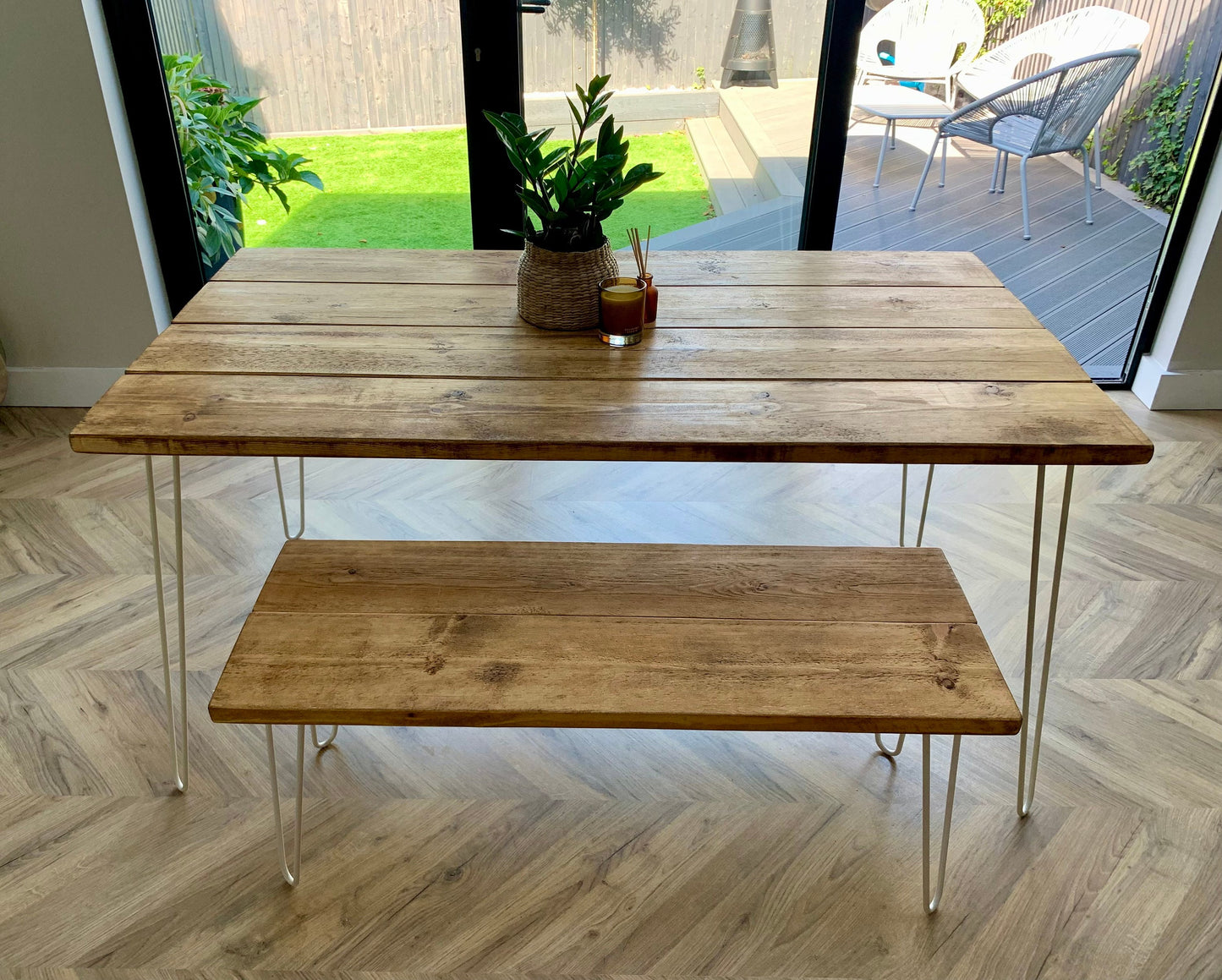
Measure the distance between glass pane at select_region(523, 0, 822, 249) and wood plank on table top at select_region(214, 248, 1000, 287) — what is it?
1.11 m

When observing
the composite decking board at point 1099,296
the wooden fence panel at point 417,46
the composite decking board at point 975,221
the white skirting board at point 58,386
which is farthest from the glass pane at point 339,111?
the composite decking board at point 1099,296

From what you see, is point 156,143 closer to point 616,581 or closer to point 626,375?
point 626,375

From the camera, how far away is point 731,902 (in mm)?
1858

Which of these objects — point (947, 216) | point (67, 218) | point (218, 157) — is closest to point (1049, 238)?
point (947, 216)

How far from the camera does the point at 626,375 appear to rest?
70.9 inches

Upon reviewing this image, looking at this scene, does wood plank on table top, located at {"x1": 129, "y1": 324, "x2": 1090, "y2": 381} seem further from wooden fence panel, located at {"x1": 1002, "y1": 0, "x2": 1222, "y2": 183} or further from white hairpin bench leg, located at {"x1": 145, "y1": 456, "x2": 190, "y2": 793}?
wooden fence panel, located at {"x1": 1002, "y1": 0, "x2": 1222, "y2": 183}

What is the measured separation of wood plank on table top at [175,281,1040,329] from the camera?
6.62 ft

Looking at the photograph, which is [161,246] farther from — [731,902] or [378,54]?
[731,902]

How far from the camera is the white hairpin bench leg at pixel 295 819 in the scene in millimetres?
1693

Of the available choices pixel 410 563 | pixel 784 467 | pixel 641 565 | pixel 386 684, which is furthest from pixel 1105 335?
pixel 386 684

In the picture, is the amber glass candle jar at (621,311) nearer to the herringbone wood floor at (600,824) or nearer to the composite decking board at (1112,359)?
the herringbone wood floor at (600,824)

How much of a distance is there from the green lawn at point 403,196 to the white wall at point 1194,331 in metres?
1.64

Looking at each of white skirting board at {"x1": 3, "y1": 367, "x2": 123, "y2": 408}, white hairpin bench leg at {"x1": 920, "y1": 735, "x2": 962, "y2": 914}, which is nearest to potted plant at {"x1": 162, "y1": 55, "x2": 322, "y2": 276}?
white skirting board at {"x1": 3, "y1": 367, "x2": 123, "y2": 408}

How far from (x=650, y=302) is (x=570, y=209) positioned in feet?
0.83
